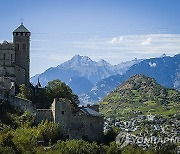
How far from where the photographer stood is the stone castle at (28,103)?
91.3 metres

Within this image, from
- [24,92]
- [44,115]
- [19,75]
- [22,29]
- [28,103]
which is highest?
[22,29]

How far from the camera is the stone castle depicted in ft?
300

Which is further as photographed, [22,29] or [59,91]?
[59,91]

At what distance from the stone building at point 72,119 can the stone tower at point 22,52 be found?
10.6 metres

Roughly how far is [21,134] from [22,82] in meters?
16.4

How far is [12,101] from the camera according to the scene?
93.3m

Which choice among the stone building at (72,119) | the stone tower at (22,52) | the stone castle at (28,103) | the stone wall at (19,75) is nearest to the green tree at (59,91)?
the stone castle at (28,103)

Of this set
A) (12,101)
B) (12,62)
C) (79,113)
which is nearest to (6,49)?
(12,62)

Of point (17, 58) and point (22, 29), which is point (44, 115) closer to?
point (17, 58)

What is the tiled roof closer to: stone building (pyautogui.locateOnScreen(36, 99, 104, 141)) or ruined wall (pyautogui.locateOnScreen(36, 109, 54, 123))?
stone building (pyautogui.locateOnScreen(36, 99, 104, 141))

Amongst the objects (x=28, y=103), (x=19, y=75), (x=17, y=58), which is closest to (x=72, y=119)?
(x=28, y=103)

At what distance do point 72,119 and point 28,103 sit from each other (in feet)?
27.2

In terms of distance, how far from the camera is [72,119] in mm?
92062

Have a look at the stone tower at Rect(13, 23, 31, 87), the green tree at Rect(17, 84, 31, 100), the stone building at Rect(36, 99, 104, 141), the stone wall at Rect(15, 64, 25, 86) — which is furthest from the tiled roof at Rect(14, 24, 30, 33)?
the stone building at Rect(36, 99, 104, 141)
